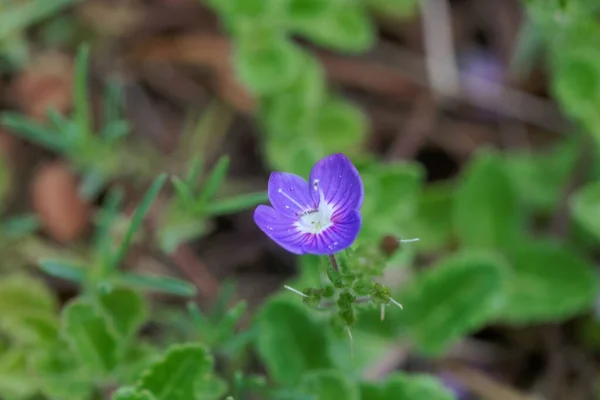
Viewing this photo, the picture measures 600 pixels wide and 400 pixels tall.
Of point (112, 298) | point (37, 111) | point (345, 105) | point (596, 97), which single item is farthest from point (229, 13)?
point (596, 97)

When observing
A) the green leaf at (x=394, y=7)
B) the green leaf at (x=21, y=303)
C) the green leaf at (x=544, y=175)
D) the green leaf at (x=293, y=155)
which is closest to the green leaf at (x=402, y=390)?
the green leaf at (x=293, y=155)

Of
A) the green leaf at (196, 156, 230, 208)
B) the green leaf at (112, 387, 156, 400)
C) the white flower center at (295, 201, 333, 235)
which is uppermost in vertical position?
the green leaf at (196, 156, 230, 208)

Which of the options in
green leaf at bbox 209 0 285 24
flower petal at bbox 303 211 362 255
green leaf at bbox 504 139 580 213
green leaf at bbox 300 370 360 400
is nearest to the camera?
flower petal at bbox 303 211 362 255

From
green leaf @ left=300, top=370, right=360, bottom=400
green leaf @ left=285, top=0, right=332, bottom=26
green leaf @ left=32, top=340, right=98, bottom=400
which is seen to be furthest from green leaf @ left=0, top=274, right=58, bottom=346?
green leaf @ left=285, top=0, right=332, bottom=26

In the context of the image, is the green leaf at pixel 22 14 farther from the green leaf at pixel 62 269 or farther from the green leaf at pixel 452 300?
the green leaf at pixel 452 300

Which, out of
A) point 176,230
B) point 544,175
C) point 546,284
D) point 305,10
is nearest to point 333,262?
point 176,230

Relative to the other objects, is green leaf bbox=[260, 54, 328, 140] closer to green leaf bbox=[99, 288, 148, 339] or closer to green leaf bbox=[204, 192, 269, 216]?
green leaf bbox=[204, 192, 269, 216]
